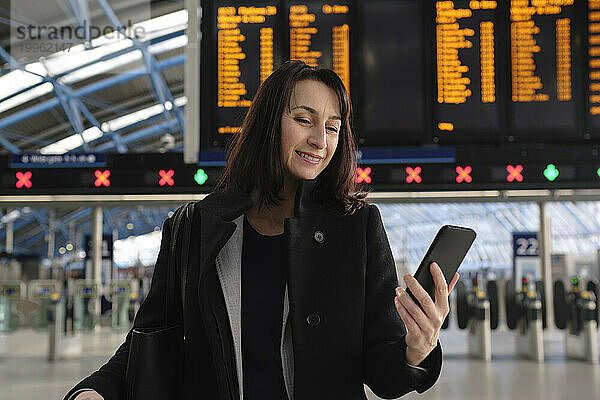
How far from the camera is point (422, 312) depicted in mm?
1560

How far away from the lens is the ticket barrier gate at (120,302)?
1480 centimetres

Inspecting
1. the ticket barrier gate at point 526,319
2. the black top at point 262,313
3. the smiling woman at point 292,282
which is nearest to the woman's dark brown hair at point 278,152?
the smiling woman at point 292,282

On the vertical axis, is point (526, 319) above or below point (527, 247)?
below

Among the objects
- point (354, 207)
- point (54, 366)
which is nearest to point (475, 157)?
point (354, 207)

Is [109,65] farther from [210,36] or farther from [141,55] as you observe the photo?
[210,36]

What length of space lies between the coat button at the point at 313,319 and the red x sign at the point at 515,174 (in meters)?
3.79

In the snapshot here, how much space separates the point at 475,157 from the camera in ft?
17.0

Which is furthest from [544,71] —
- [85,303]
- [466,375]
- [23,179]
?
[85,303]

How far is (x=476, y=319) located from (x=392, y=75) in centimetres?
643

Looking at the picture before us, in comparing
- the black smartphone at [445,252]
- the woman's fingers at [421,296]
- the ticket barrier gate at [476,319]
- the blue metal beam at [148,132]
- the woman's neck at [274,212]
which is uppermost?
the blue metal beam at [148,132]

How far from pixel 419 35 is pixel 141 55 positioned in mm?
2505

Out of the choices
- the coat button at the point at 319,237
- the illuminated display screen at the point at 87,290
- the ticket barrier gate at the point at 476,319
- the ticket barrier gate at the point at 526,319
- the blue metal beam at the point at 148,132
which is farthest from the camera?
the blue metal beam at the point at 148,132

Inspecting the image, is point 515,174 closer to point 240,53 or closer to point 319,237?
point 240,53

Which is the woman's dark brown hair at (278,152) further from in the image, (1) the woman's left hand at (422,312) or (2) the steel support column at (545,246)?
(2) the steel support column at (545,246)
